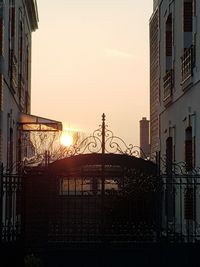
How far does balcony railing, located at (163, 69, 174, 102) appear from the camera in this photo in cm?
1867

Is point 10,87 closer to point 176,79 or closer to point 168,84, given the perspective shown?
point 176,79

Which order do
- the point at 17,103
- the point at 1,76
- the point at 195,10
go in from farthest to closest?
the point at 17,103, the point at 195,10, the point at 1,76

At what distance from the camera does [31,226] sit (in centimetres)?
1416

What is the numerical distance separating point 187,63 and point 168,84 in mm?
3272

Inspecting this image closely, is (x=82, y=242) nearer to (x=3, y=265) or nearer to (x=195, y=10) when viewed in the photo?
(x=3, y=265)

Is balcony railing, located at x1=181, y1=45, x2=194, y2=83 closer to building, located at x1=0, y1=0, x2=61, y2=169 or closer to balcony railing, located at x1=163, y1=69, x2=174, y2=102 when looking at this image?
balcony railing, located at x1=163, y1=69, x2=174, y2=102

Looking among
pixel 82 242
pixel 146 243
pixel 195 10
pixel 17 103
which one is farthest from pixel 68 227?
pixel 17 103

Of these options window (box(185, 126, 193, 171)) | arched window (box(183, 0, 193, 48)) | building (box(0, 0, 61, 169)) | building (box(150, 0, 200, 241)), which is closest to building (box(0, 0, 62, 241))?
building (box(0, 0, 61, 169))

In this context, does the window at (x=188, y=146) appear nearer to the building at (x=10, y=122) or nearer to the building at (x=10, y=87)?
the building at (x=10, y=122)

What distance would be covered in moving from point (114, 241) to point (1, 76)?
4.38 m

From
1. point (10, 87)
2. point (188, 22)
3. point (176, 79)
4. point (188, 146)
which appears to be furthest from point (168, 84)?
point (10, 87)

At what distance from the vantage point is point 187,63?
629 inches

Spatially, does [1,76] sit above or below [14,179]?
above

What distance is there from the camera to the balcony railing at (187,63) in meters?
15.3
